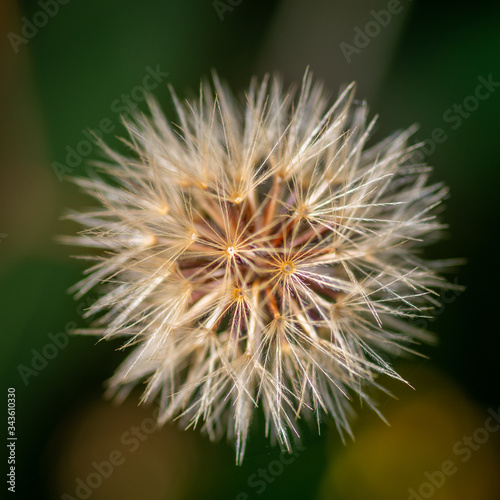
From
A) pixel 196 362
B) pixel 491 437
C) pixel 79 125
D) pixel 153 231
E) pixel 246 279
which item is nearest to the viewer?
pixel 246 279

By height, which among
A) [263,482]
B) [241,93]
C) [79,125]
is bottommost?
[263,482]

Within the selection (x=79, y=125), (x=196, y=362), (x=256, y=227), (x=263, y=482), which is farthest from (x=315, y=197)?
(x=263, y=482)

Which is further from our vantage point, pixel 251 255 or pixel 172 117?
pixel 172 117

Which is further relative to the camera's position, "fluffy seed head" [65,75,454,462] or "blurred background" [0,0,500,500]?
"blurred background" [0,0,500,500]

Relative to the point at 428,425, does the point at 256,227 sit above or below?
above

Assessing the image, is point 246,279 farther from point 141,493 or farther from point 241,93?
point 141,493

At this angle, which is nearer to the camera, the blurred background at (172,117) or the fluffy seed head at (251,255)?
the fluffy seed head at (251,255)

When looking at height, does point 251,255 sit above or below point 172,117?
below

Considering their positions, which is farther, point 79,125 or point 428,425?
point 428,425
